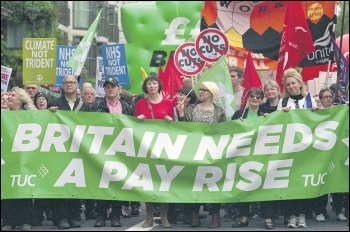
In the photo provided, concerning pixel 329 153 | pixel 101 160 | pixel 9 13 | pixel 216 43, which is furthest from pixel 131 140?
pixel 9 13

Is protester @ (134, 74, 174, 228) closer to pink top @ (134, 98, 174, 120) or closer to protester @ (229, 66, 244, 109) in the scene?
pink top @ (134, 98, 174, 120)

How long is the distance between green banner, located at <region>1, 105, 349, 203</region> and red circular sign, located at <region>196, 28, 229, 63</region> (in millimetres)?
3983

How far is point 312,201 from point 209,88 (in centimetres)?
179

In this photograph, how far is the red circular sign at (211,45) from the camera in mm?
15695

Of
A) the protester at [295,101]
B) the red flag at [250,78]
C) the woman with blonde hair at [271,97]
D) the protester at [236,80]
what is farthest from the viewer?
the red flag at [250,78]

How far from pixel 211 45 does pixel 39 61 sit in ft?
12.7

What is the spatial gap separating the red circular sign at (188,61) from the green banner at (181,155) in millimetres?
3795

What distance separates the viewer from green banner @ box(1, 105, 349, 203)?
38.0ft

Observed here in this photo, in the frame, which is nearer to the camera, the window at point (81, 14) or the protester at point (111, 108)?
the protester at point (111, 108)

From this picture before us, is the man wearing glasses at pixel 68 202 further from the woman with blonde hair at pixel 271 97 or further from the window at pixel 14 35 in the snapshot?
the window at pixel 14 35

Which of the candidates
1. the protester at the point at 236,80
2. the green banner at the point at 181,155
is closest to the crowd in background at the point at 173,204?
the green banner at the point at 181,155

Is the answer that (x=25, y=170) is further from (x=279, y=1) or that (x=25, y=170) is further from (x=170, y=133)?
(x=279, y=1)

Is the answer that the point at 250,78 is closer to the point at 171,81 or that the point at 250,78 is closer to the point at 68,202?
the point at 171,81

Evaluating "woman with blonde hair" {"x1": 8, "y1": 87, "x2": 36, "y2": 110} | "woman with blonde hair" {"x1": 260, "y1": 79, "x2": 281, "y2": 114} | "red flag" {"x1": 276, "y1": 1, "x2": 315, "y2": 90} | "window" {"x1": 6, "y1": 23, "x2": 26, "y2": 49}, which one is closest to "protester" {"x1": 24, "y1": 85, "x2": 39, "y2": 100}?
"woman with blonde hair" {"x1": 8, "y1": 87, "x2": 36, "y2": 110}
